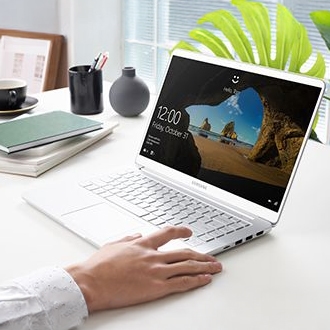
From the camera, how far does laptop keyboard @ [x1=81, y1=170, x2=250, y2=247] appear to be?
0.99 m

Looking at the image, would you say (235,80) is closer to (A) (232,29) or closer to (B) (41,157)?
(B) (41,157)

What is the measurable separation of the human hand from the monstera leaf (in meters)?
0.97

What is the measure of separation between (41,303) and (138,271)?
140 millimetres

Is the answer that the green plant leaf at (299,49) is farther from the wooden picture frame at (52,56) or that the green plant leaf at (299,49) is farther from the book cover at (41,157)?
the wooden picture frame at (52,56)

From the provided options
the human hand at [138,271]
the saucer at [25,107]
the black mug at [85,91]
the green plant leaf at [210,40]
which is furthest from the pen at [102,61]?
the human hand at [138,271]

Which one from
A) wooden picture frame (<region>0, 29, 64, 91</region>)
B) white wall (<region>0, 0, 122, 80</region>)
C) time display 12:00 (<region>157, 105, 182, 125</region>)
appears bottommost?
wooden picture frame (<region>0, 29, 64, 91</region>)

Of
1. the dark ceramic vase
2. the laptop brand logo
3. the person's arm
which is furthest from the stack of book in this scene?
the person's arm

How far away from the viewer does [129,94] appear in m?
1.64

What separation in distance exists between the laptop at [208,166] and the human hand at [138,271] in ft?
0.16

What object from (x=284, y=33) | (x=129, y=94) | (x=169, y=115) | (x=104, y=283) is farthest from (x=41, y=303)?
→ (x=284, y=33)

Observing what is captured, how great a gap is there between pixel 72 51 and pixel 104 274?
6.44ft

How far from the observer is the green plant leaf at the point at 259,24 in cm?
175

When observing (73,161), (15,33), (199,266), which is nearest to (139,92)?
(73,161)

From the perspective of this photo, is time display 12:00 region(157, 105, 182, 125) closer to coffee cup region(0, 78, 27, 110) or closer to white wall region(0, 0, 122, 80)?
coffee cup region(0, 78, 27, 110)
